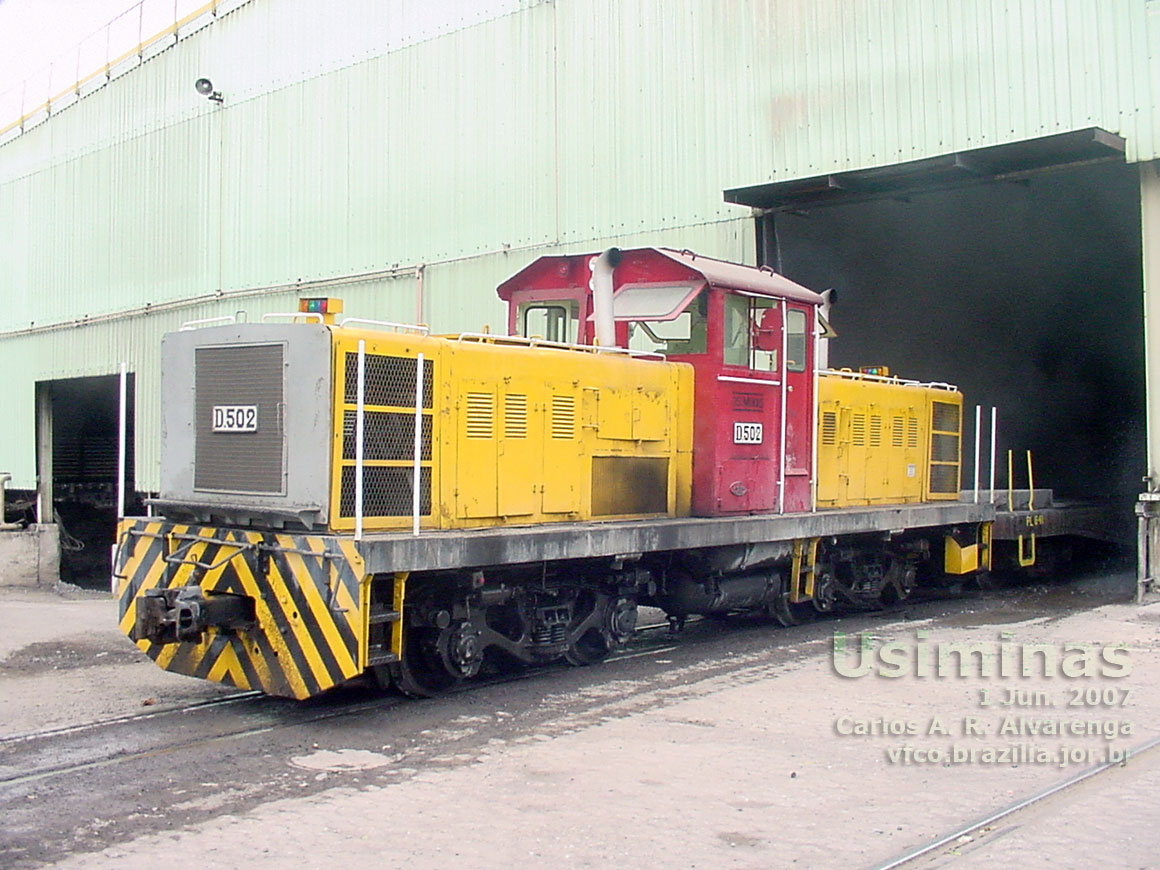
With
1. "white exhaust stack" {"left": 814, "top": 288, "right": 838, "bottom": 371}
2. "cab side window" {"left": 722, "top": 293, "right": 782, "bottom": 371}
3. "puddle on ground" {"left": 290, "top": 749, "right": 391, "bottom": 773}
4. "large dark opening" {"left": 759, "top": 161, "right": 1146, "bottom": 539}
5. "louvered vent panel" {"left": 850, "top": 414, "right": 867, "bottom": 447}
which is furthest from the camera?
"large dark opening" {"left": 759, "top": 161, "right": 1146, "bottom": 539}

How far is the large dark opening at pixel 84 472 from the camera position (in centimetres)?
2647

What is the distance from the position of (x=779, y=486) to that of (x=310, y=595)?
15.7 feet

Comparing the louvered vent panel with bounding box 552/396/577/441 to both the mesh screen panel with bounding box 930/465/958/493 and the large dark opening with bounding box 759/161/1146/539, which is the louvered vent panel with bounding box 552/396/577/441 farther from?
the large dark opening with bounding box 759/161/1146/539

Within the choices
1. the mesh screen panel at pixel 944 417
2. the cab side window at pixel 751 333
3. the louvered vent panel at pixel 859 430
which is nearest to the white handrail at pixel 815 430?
the cab side window at pixel 751 333

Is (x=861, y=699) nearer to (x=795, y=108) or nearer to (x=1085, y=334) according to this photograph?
(x=795, y=108)

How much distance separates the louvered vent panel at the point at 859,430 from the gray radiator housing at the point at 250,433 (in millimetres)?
6299

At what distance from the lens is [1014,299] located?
20344 millimetres

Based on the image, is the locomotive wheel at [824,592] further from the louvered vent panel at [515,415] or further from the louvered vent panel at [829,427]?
the louvered vent panel at [515,415]

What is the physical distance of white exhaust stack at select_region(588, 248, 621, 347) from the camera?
9.47 meters

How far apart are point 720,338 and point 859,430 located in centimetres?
294

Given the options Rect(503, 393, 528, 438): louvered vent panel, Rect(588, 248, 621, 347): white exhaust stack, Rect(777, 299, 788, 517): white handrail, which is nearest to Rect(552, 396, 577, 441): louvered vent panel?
Rect(503, 393, 528, 438): louvered vent panel

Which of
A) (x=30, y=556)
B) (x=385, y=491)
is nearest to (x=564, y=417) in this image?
(x=385, y=491)

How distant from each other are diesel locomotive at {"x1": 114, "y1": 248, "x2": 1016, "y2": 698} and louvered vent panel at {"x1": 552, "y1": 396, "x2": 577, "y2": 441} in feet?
0.05

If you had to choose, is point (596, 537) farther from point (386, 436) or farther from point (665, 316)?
point (665, 316)
